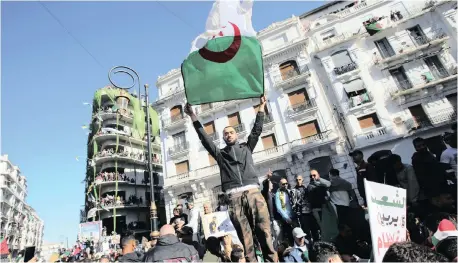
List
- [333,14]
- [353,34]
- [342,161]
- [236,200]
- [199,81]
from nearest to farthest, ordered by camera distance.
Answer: [236,200] < [199,81] < [342,161] < [353,34] < [333,14]

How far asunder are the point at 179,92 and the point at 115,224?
1500 centimetres

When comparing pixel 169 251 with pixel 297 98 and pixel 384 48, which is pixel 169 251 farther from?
pixel 384 48

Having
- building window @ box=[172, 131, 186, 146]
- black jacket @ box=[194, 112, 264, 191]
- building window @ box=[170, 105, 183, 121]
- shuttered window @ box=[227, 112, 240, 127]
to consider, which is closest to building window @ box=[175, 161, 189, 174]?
building window @ box=[172, 131, 186, 146]

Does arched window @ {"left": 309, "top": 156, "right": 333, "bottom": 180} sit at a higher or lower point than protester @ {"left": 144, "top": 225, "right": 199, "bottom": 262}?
higher

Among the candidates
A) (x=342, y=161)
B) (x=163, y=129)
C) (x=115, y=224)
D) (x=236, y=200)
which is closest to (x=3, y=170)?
(x=115, y=224)

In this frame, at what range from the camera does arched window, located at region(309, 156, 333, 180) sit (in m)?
18.1

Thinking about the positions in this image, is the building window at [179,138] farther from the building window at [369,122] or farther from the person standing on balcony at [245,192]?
the person standing on balcony at [245,192]

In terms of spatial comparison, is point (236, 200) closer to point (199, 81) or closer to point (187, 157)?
point (199, 81)

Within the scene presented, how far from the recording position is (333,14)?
22203mm

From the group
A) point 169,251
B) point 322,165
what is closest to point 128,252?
point 169,251

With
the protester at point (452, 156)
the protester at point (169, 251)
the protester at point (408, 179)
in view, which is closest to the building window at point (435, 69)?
the protester at point (452, 156)

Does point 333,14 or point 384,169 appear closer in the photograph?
point 384,169

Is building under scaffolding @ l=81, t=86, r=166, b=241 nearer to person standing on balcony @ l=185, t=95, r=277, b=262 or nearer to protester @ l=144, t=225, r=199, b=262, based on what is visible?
protester @ l=144, t=225, r=199, b=262

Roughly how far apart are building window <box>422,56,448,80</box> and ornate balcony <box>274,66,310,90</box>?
780 cm
